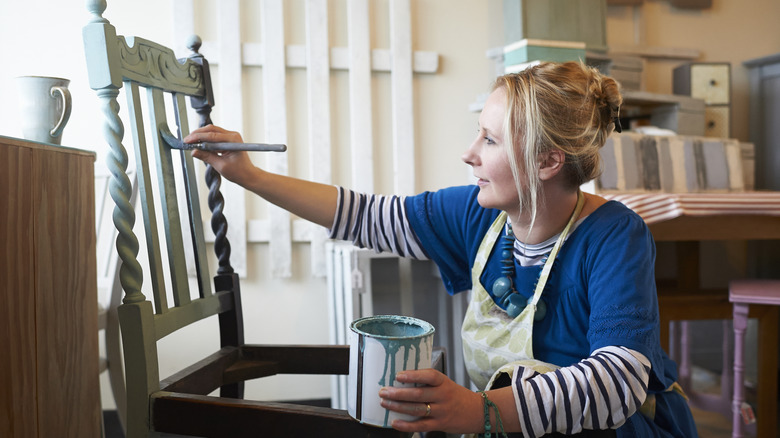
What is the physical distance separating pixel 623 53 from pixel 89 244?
207 cm

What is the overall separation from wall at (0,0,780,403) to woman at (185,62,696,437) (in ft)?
3.61

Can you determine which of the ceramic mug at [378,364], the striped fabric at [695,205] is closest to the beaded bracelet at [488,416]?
the ceramic mug at [378,364]

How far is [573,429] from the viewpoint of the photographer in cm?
78

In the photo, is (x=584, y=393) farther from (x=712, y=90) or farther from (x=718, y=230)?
(x=712, y=90)

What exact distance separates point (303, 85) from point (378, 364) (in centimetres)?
167

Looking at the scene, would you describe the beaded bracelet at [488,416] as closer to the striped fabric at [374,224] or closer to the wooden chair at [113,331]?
the striped fabric at [374,224]

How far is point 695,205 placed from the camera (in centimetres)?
160

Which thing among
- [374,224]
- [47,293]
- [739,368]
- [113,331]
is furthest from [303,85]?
[739,368]

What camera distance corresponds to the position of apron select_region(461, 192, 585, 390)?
98cm

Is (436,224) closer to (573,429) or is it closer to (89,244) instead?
(573,429)

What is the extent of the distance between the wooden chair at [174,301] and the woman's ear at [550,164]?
47 cm

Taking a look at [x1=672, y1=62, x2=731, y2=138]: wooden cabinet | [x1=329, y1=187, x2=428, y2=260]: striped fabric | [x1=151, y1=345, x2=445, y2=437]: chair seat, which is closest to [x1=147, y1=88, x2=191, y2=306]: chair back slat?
[x1=151, y1=345, x2=445, y2=437]: chair seat

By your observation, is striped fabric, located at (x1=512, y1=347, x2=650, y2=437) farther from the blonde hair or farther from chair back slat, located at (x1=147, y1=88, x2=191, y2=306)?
chair back slat, located at (x1=147, y1=88, x2=191, y2=306)

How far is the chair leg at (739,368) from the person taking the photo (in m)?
1.72
